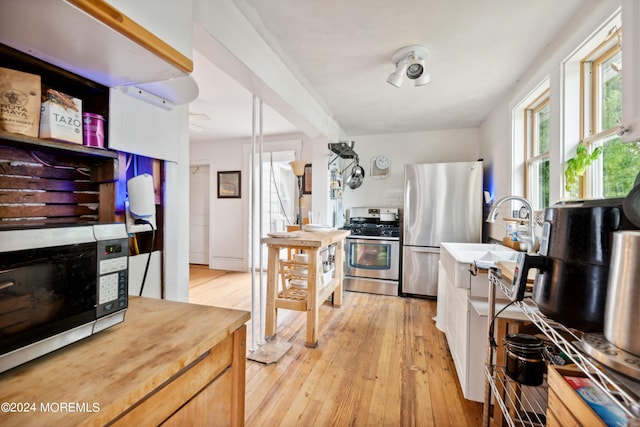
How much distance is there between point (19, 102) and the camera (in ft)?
2.62

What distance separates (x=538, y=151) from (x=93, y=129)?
120 inches

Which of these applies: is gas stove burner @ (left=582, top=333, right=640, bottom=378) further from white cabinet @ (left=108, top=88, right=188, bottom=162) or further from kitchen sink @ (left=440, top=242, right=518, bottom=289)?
white cabinet @ (left=108, top=88, right=188, bottom=162)

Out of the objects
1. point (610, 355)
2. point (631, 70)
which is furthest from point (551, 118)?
point (610, 355)

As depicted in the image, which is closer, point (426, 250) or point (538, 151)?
point (538, 151)

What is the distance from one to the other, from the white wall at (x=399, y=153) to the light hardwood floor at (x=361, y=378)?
1896mm

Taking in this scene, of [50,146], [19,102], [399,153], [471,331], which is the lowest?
[471,331]

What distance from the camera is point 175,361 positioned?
658 millimetres

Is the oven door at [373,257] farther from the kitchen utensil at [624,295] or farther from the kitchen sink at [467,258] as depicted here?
the kitchen utensil at [624,295]

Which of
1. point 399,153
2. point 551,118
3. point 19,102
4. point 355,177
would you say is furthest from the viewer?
point 399,153

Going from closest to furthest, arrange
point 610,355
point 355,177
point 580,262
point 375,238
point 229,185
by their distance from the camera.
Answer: point 610,355
point 580,262
point 375,238
point 355,177
point 229,185

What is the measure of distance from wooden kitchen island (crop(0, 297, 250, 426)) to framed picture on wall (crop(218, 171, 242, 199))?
158 inches

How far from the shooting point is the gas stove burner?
0.48 metres

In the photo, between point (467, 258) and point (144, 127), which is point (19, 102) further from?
point (467, 258)

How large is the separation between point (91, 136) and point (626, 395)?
5.08 ft
